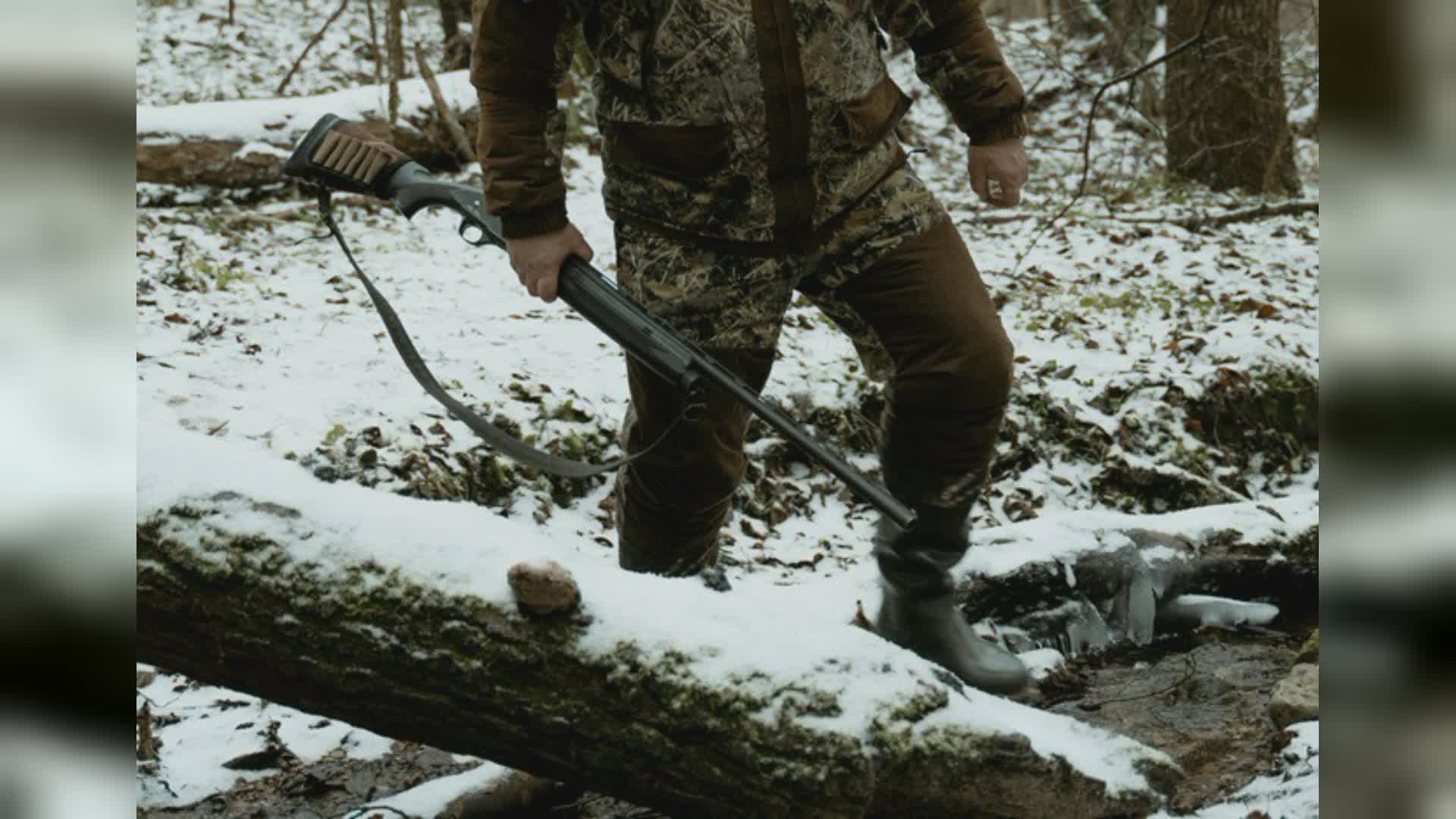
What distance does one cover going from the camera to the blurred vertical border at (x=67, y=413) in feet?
2.43

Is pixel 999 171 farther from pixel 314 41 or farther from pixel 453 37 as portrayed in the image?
pixel 453 37

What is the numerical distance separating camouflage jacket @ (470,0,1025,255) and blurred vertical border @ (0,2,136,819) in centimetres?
199

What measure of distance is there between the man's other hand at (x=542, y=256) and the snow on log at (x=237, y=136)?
496 centimetres

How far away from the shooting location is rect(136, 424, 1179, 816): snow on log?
2.26 metres

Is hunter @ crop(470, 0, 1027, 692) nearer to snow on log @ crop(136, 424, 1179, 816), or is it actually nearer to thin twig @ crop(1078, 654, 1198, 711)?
thin twig @ crop(1078, 654, 1198, 711)

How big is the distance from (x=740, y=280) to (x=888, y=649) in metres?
0.97

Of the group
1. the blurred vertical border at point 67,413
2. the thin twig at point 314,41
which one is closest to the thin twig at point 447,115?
the thin twig at point 314,41

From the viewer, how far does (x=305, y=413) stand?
4574mm

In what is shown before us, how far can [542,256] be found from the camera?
2805 mm

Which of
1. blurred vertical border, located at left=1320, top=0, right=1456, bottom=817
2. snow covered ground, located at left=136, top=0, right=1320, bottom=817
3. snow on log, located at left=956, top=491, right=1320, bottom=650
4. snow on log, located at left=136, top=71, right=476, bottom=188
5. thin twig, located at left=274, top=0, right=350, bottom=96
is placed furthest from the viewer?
thin twig, located at left=274, top=0, right=350, bottom=96

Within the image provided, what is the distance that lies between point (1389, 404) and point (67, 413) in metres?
0.86

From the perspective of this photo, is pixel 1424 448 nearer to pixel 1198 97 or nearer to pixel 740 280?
pixel 740 280

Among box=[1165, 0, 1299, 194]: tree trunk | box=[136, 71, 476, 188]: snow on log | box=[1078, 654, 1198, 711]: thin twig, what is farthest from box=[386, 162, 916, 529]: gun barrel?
box=[1165, 0, 1299, 194]: tree trunk

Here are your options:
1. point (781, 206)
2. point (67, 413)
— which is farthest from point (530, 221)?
point (67, 413)
